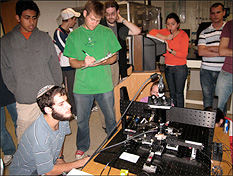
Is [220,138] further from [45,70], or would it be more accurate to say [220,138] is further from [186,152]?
[45,70]

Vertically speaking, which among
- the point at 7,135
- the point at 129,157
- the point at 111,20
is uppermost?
the point at 111,20

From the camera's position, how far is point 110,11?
6.77 feet

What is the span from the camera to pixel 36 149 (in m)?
1.07

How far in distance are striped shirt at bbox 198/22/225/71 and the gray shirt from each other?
5.73 feet

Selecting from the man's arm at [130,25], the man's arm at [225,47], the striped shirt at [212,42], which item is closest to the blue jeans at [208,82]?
the striped shirt at [212,42]

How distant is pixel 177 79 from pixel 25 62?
182cm

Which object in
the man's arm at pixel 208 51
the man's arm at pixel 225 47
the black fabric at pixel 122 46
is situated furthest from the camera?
the black fabric at pixel 122 46

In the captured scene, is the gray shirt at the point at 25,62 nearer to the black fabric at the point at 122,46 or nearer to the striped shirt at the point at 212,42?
the black fabric at the point at 122,46

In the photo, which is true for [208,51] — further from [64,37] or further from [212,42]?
[64,37]

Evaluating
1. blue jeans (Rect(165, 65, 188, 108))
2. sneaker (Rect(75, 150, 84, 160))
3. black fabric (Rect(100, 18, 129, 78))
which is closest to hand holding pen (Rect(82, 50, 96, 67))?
black fabric (Rect(100, 18, 129, 78))

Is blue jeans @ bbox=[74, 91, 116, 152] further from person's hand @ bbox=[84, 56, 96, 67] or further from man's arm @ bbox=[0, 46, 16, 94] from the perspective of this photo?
man's arm @ bbox=[0, 46, 16, 94]

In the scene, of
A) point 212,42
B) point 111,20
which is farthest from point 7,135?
point 212,42

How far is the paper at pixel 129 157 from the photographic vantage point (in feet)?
3.20

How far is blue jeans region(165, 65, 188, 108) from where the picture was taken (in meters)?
2.40
